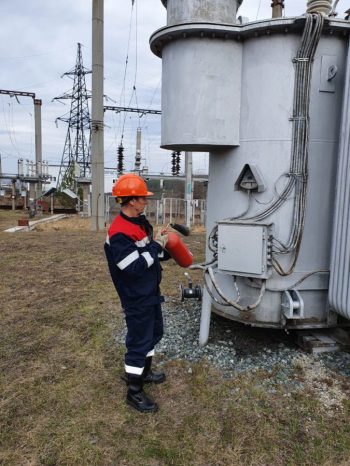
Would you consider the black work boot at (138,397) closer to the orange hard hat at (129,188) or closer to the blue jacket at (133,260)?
the blue jacket at (133,260)

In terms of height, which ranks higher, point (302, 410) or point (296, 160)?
point (296, 160)

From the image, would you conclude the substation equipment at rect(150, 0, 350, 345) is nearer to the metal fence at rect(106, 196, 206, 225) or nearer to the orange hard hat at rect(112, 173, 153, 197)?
the orange hard hat at rect(112, 173, 153, 197)

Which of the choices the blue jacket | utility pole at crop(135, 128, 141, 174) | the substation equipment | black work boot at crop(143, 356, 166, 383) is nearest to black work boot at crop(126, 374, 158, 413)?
black work boot at crop(143, 356, 166, 383)

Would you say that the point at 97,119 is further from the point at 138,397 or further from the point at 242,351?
the point at 138,397

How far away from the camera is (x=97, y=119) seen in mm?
15930

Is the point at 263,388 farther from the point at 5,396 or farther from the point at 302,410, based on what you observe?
the point at 5,396

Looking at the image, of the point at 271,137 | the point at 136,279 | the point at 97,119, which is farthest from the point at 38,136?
the point at 136,279

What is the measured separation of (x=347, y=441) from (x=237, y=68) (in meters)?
3.47

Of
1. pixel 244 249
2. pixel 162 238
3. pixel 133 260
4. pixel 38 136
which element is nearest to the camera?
pixel 133 260

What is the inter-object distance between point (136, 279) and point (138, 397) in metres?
0.98

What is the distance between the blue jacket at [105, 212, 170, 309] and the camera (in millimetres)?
2881

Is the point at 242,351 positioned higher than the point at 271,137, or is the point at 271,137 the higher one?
the point at 271,137

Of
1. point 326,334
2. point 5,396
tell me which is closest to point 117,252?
point 5,396

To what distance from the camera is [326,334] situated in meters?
4.08
